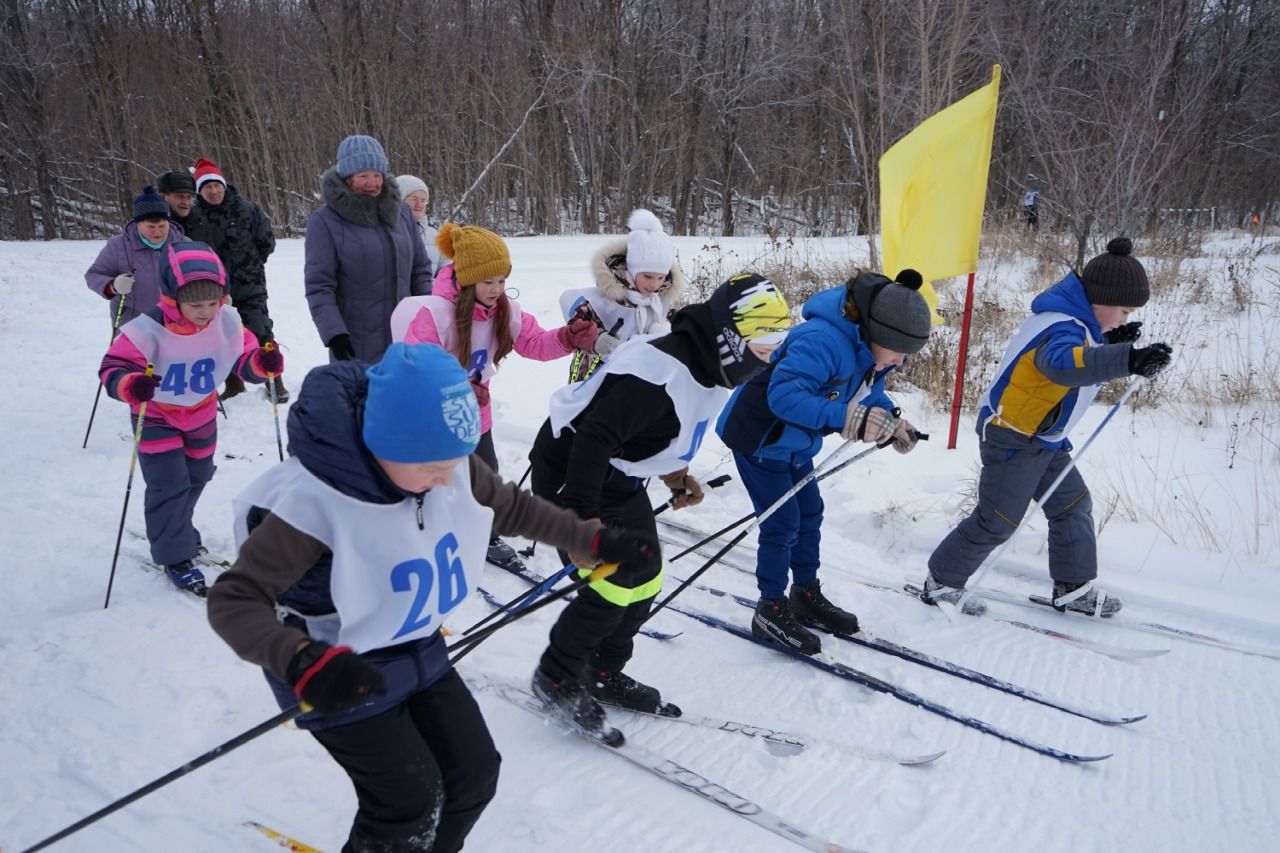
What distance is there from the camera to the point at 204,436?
13.1 ft

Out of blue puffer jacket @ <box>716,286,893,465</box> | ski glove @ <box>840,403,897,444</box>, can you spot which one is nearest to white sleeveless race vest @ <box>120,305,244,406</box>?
blue puffer jacket @ <box>716,286,893,465</box>

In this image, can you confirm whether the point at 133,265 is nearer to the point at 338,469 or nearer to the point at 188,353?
the point at 188,353

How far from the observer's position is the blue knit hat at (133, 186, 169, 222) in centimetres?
539

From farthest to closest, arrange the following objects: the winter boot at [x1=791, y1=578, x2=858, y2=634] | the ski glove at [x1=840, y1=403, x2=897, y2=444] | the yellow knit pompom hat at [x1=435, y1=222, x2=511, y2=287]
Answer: the winter boot at [x1=791, y1=578, x2=858, y2=634] < the yellow knit pompom hat at [x1=435, y1=222, x2=511, y2=287] < the ski glove at [x1=840, y1=403, x2=897, y2=444]

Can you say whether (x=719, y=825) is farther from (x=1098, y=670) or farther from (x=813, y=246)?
(x=813, y=246)

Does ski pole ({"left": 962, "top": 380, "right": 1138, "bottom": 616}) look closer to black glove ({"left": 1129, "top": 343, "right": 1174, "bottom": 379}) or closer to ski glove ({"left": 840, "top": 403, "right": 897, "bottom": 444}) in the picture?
black glove ({"left": 1129, "top": 343, "right": 1174, "bottom": 379})

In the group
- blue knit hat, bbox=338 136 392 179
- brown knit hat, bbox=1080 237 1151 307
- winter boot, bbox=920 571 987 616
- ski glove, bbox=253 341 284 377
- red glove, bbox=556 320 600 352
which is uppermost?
blue knit hat, bbox=338 136 392 179

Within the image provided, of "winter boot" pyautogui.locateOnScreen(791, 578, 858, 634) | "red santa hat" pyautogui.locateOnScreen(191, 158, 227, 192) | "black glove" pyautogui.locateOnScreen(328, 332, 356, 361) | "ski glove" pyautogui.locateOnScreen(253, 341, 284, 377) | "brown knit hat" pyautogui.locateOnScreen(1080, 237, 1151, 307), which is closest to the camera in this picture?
"brown knit hat" pyautogui.locateOnScreen(1080, 237, 1151, 307)

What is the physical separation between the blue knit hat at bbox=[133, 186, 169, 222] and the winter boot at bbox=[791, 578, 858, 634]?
503 cm

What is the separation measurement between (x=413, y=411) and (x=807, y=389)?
1.90 metres

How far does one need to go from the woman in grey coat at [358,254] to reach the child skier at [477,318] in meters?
0.61

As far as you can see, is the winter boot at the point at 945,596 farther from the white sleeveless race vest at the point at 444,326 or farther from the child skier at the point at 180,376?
the child skier at the point at 180,376

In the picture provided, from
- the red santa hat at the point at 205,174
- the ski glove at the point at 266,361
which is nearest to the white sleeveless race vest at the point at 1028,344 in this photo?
the ski glove at the point at 266,361

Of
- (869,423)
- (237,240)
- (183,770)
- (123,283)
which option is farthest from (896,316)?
(237,240)
